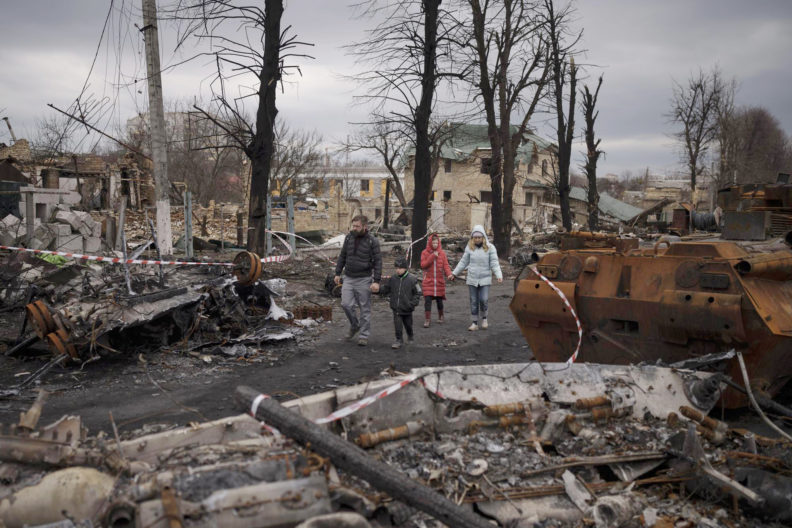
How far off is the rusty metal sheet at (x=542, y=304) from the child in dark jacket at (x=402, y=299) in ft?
8.28

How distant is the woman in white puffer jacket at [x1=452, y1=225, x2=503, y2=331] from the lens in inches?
393

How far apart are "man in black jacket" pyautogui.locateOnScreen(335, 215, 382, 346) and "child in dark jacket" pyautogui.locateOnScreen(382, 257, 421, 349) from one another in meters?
0.37

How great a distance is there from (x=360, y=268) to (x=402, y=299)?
751mm

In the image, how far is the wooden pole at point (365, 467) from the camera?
290 cm

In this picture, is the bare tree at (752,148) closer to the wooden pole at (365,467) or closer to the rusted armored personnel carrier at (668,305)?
the rusted armored personnel carrier at (668,305)

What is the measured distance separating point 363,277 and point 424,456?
5.12 meters

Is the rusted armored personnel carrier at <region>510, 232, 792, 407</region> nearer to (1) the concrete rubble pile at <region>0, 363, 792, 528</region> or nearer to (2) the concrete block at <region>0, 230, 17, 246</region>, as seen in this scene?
(1) the concrete rubble pile at <region>0, 363, 792, 528</region>

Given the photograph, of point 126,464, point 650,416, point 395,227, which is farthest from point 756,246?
point 395,227

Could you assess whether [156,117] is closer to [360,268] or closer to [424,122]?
[424,122]

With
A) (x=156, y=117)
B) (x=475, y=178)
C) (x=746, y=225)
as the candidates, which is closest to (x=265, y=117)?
(x=156, y=117)

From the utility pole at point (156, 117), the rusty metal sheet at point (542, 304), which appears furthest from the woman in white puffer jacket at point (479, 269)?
the utility pole at point (156, 117)

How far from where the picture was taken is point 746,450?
4238mm

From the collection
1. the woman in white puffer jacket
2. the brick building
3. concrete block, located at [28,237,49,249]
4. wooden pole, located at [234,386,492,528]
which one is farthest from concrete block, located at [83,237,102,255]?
the brick building

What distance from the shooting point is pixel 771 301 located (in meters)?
5.12
